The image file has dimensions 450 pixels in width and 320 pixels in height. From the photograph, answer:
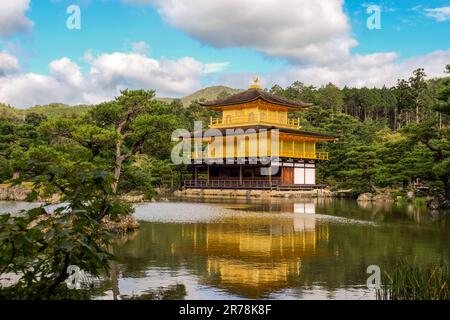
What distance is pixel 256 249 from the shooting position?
1374cm

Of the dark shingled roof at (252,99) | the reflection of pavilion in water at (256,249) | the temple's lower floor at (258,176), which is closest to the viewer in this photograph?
the reflection of pavilion in water at (256,249)

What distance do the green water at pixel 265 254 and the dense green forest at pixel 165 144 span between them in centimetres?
235

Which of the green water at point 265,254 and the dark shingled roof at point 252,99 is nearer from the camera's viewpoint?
the green water at point 265,254

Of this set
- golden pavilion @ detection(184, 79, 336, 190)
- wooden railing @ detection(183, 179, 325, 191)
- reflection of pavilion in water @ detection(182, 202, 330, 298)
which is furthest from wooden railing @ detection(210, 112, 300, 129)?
reflection of pavilion in water @ detection(182, 202, 330, 298)

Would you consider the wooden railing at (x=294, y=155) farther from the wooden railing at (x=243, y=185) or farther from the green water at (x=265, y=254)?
the green water at (x=265, y=254)

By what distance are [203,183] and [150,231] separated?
27604mm

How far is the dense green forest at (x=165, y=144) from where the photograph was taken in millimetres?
16016

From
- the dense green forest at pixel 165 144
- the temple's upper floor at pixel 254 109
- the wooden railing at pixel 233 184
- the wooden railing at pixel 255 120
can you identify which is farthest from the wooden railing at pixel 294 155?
the wooden railing at pixel 255 120

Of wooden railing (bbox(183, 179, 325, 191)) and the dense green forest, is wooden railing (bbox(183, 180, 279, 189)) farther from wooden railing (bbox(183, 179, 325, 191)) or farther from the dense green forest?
the dense green forest

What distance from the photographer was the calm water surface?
9.17 metres

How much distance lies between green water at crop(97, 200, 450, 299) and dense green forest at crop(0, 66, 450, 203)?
2.35 metres

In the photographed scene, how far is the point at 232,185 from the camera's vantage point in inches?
1676
